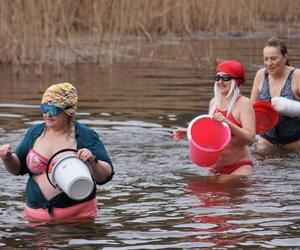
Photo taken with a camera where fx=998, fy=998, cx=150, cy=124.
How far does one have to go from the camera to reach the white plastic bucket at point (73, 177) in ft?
21.7

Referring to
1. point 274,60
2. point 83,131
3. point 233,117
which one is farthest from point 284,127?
point 83,131

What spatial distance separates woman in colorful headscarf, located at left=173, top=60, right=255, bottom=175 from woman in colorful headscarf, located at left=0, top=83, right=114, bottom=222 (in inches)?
81.0

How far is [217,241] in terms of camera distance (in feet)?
21.5

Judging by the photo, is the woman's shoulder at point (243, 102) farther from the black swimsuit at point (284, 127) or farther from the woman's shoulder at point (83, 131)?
the woman's shoulder at point (83, 131)

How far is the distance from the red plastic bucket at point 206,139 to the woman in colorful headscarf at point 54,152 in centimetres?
203

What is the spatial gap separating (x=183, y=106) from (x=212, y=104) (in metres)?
4.42

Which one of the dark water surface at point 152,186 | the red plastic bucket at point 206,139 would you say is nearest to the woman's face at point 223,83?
the red plastic bucket at point 206,139

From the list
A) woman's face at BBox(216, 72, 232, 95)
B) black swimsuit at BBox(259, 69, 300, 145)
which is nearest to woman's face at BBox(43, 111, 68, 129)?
woman's face at BBox(216, 72, 232, 95)

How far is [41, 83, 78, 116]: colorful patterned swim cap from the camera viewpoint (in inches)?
272

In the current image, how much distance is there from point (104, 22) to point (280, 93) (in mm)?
9561

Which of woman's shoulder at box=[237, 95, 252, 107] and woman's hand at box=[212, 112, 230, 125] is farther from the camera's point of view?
woman's shoulder at box=[237, 95, 252, 107]

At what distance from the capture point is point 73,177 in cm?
658

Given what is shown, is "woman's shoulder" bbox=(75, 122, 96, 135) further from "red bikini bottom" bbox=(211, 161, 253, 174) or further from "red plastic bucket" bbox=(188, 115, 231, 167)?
"red bikini bottom" bbox=(211, 161, 253, 174)

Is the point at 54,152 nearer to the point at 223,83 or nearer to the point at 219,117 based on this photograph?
the point at 219,117
